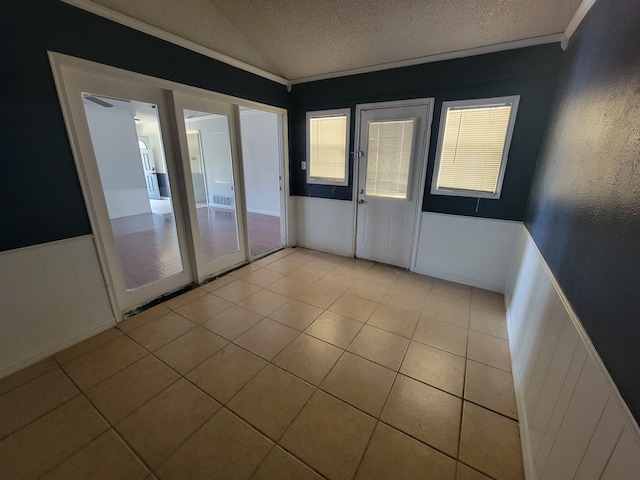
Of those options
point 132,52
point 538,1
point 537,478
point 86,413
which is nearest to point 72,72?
point 132,52

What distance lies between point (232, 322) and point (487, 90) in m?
3.35

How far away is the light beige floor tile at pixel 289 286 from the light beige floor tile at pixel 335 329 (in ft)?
1.83

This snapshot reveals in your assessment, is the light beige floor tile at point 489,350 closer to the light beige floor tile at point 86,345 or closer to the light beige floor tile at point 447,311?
the light beige floor tile at point 447,311

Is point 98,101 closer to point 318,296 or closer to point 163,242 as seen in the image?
point 163,242

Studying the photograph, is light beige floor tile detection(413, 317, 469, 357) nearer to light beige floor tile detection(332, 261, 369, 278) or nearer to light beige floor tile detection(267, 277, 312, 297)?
light beige floor tile detection(332, 261, 369, 278)

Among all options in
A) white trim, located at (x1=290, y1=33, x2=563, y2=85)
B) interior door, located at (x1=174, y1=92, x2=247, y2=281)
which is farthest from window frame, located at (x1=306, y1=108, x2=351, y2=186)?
interior door, located at (x1=174, y1=92, x2=247, y2=281)

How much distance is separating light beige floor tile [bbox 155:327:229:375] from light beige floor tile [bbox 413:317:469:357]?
5.45 ft

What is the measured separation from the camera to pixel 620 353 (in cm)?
79

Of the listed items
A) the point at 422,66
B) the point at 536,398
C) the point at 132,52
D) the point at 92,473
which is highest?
the point at 422,66

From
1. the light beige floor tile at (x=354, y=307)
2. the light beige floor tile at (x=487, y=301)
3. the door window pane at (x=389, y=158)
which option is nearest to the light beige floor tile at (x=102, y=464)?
the light beige floor tile at (x=354, y=307)

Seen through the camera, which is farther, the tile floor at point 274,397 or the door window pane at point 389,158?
the door window pane at point 389,158

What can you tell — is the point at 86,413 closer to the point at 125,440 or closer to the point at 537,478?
the point at 125,440

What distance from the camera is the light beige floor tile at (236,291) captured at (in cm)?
286

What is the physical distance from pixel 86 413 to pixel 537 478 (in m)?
2.37
